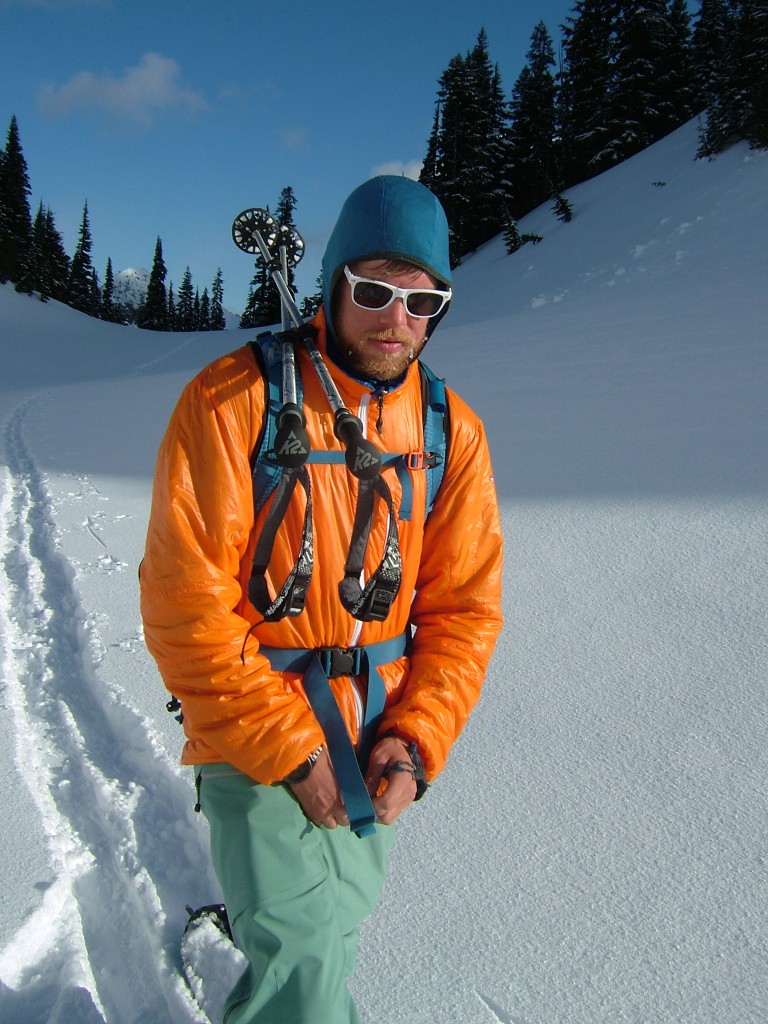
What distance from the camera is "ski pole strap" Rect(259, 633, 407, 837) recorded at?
4.94 ft

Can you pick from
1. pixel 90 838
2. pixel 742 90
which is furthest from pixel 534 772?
pixel 742 90

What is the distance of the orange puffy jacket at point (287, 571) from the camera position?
4.89 ft

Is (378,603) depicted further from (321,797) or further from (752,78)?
(752,78)

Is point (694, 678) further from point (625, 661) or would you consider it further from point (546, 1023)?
point (546, 1023)

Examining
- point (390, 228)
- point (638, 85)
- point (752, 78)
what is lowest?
point (390, 228)

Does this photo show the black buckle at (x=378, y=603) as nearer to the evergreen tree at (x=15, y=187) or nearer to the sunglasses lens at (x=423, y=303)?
the sunglasses lens at (x=423, y=303)

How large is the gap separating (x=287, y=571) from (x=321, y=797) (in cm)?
46

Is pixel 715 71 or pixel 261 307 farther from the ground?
pixel 715 71

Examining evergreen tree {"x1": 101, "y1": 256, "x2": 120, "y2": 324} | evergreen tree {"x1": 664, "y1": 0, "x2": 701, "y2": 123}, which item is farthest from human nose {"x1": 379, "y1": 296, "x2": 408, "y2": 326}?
evergreen tree {"x1": 101, "y1": 256, "x2": 120, "y2": 324}

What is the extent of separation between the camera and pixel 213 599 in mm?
1479

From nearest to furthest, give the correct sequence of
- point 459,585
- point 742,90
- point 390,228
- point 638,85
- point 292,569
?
point 292,569 < point 390,228 < point 459,585 < point 742,90 < point 638,85

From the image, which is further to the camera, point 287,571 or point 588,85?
point 588,85

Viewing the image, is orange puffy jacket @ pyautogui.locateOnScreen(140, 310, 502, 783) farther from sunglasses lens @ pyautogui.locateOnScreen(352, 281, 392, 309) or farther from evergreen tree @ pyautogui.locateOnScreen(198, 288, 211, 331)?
evergreen tree @ pyautogui.locateOnScreen(198, 288, 211, 331)

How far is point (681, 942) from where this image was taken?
2008mm
